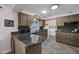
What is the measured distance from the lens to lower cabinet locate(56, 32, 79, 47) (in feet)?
10.9

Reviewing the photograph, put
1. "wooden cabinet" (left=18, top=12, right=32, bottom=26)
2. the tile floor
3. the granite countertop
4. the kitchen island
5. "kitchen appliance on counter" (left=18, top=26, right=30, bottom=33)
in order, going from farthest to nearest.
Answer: "kitchen appliance on counter" (left=18, top=26, right=30, bottom=33) < "wooden cabinet" (left=18, top=12, right=32, bottom=26) < the tile floor < the granite countertop < the kitchen island

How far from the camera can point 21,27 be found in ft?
10.8

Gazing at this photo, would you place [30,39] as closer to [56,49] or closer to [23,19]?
[56,49]

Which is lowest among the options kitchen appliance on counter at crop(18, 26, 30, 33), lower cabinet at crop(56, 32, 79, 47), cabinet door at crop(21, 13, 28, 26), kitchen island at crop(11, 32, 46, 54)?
lower cabinet at crop(56, 32, 79, 47)

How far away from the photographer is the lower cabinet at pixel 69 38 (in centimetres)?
333

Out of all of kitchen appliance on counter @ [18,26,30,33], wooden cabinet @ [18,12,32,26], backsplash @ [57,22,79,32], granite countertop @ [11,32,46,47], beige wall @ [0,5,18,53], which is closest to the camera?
granite countertop @ [11,32,46,47]

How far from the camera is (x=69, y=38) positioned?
361cm

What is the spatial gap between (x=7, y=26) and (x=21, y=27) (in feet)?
2.36

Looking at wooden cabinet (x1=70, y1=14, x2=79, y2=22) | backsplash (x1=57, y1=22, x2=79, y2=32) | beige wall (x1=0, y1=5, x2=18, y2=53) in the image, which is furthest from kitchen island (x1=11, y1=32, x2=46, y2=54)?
backsplash (x1=57, y1=22, x2=79, y2=32)

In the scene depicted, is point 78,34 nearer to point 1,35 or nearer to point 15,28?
point 15,28

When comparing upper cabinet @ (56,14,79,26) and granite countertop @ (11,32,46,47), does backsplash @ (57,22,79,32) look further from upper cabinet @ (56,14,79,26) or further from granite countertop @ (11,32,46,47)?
granite countertop @ (11,32,46,47)

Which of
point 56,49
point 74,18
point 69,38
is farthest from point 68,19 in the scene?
point 56,49

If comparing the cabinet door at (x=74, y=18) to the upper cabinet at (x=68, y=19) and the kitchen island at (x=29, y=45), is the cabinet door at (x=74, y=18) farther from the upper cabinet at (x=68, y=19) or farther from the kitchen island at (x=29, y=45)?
the kitchen island at (x=29, y=45)
